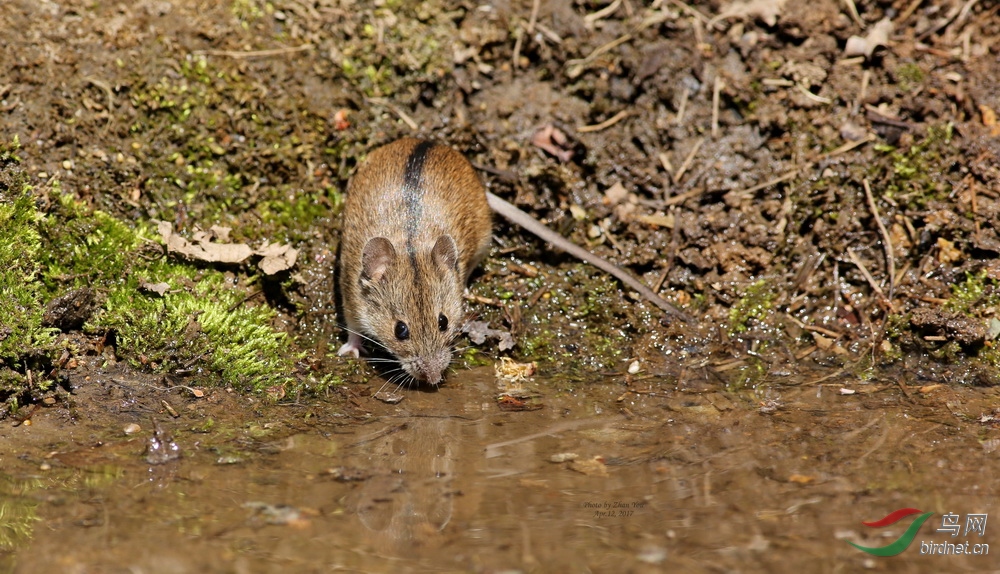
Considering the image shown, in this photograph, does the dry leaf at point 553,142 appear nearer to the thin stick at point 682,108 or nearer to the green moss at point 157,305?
the thin stick at point 682,108

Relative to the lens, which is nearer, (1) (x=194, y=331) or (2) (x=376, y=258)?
(1) (x=194, y=331)

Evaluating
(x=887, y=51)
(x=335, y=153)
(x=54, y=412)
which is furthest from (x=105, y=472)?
(x=887, y=51)

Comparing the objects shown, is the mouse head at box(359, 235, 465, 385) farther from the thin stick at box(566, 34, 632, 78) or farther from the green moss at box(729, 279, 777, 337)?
the thin stick at box(566, 34, 632, 78)

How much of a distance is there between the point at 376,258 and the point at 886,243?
14.2ft

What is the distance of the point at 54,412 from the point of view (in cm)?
505

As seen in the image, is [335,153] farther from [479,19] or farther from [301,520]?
[301,520]

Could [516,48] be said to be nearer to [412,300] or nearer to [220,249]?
[412,300]

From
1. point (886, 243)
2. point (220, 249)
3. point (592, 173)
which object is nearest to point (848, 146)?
point (886, 243)

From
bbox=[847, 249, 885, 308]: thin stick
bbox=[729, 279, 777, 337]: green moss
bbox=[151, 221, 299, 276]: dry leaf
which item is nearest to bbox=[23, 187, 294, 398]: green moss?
bbox=[151, 221, 299, 276]: dry leaf

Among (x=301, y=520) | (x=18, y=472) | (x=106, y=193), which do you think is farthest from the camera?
(x=106, y=193)

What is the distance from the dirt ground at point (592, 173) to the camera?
6051 mm

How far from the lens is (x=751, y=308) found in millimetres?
6812

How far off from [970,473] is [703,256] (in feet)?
9.46

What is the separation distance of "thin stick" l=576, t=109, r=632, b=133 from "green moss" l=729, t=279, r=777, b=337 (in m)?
1.98
